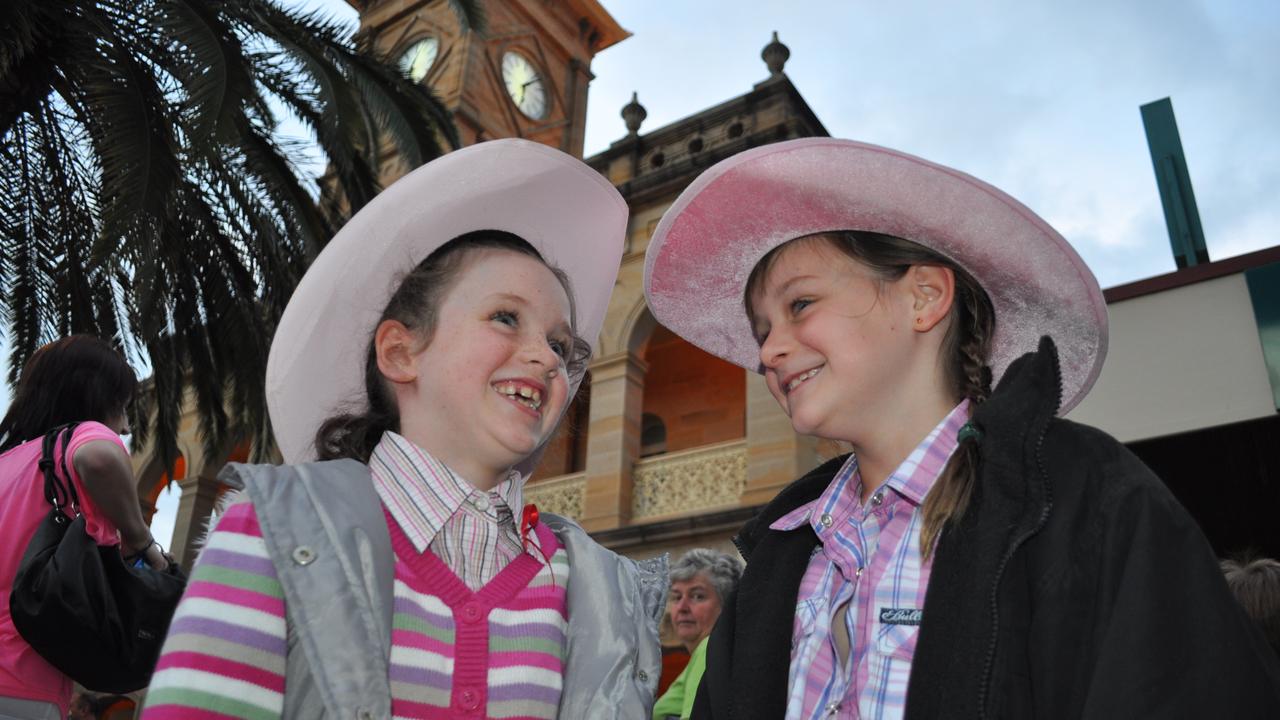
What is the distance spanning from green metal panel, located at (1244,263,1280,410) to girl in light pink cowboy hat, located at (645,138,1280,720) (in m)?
5.78

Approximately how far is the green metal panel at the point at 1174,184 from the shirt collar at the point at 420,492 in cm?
848

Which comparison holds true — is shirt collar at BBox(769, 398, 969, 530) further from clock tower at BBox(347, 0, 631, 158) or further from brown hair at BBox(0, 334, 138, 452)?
clock tower at BBox(347, 0, 631, 158)

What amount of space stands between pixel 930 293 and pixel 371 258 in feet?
3.97

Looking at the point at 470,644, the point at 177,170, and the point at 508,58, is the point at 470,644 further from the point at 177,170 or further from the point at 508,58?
the point at 508,58

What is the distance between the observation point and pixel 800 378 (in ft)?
6.93

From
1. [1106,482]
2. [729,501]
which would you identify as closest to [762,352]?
[1106,482]

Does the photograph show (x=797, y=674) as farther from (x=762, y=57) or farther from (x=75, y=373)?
(x=762, y=57)

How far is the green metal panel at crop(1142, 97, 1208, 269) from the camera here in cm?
888

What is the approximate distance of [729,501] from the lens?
1199cm

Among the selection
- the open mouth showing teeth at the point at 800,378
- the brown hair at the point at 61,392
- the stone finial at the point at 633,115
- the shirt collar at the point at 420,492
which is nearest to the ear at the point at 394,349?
the shirt collar at the point at 420,492

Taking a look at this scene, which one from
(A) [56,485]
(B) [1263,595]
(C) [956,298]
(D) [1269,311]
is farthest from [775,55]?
(A) [56,485]

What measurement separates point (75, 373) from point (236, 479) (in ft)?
5.42

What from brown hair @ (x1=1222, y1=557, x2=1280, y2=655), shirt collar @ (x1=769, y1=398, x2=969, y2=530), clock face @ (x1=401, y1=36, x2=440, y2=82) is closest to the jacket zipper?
shirt collar @ (x1=769, y1=398, x2=969, y2=530)

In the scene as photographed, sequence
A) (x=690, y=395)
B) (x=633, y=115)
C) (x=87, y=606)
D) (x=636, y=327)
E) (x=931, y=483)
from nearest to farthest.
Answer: (x=931, y=483) < (x=87, y=606) < (x=636, y=327) < (x=633, y=115) < (x=690, y=395)
